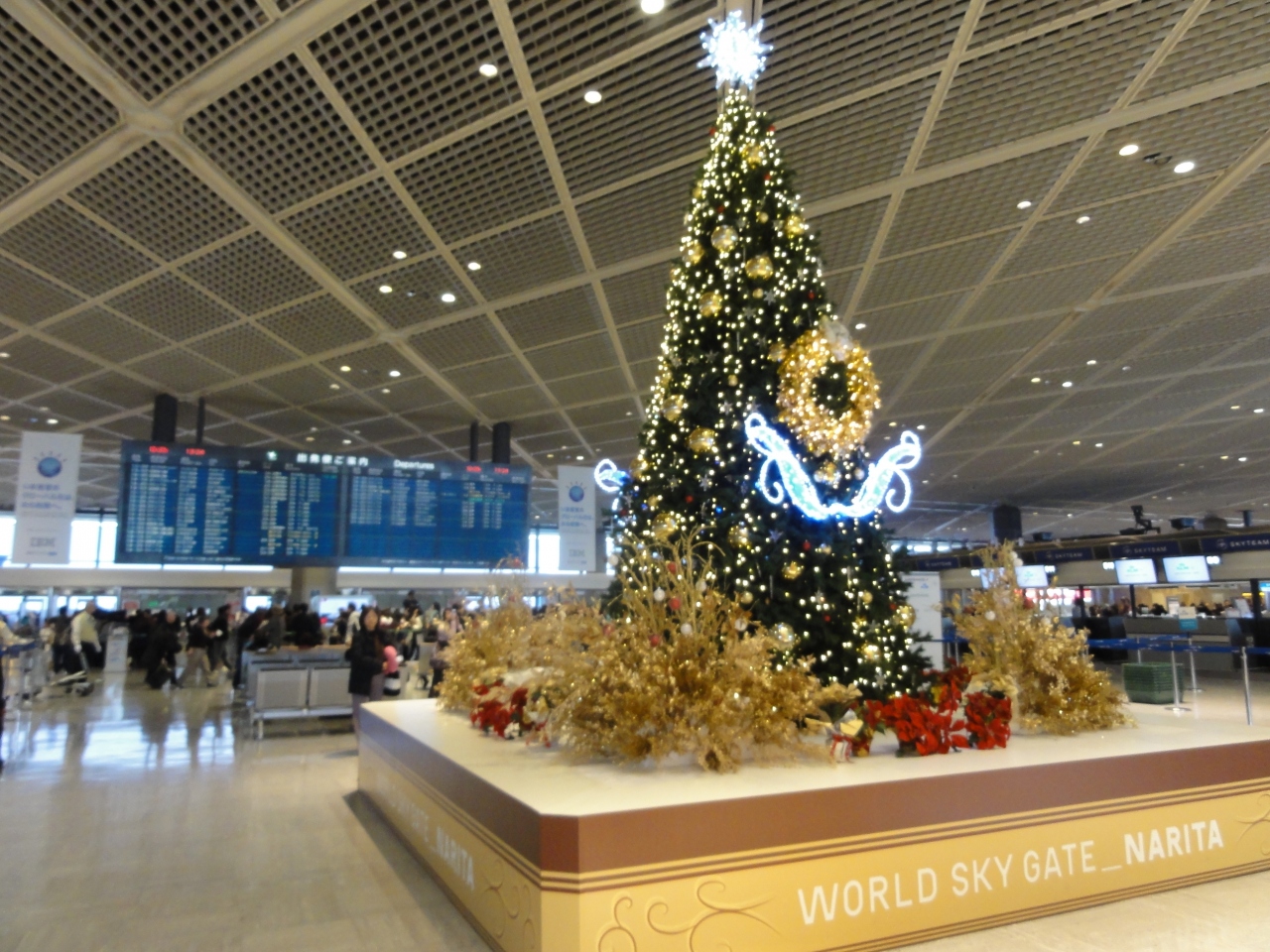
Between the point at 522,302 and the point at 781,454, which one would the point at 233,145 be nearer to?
the point at 522,302

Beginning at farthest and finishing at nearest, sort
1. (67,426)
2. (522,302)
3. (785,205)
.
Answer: (67,426)
(522,302)
(785,205)

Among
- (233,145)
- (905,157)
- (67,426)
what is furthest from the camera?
(67,426)

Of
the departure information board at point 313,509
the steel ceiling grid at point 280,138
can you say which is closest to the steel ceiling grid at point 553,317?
the steel ceiling grid at point 280,138

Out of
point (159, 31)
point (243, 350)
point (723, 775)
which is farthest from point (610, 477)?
point (243, 350)

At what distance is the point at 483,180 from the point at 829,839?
5513 mm

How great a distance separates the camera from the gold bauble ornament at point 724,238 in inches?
186

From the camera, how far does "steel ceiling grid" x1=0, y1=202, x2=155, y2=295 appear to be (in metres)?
6.82

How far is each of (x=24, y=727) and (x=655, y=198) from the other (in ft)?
30.3

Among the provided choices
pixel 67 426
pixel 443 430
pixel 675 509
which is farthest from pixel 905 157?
pixel 67 426

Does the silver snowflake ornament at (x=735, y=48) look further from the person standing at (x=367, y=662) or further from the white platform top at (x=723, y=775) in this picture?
the person standing at (x=367, y=662)

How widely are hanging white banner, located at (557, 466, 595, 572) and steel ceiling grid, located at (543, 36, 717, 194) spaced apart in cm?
737

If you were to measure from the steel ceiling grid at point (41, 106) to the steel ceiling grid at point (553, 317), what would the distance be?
A: 4267mm

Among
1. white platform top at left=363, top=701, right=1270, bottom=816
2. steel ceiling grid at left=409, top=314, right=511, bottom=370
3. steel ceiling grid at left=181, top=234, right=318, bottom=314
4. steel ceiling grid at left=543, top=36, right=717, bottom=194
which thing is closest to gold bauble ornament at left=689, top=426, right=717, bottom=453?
white platform top at left=363, top=701, right=1270, bottom=816

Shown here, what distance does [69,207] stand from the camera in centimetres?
657
